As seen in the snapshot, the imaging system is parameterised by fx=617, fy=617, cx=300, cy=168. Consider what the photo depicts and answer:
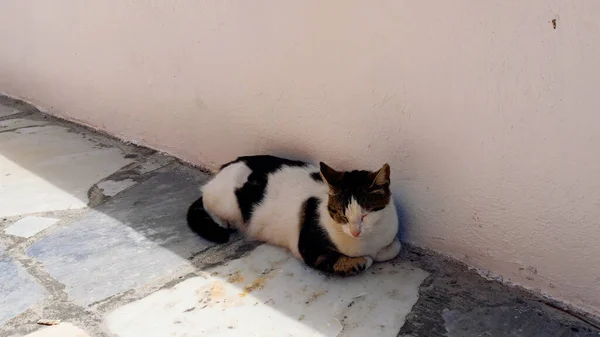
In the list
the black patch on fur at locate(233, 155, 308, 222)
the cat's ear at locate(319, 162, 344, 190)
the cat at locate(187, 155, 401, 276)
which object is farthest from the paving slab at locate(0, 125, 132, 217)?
the cat's ear at locate(319, 162, 344, 190)

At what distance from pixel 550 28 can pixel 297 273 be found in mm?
1177

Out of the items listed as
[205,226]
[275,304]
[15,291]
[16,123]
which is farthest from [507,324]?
[16,123]

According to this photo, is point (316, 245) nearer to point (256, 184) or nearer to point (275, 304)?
point (275, 304)

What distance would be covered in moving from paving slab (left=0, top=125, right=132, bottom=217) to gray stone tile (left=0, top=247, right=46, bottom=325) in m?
0.49

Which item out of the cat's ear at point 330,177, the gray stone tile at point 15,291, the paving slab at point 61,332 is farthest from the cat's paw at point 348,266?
the gray stone tile at point 15,291

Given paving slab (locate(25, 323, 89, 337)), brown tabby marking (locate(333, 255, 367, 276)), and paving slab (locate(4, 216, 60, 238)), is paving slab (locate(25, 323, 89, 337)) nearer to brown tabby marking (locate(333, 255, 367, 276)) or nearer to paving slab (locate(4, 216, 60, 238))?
paving slab (locate(4, 216, 60, 238))

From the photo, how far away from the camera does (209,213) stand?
2.65 metres

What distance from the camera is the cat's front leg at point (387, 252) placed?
230 cm

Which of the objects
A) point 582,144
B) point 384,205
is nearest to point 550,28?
point 582,144

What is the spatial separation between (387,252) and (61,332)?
1153 millimetres

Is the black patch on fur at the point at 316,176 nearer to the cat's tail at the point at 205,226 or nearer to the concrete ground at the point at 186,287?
the concrete ground at the point at 186,287

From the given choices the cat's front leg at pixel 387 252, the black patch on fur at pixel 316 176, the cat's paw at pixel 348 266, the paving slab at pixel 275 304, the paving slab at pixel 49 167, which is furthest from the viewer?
the paving slab at pixel 49 167

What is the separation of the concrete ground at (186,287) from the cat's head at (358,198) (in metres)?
0.22

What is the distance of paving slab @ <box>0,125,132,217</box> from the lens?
2838 mm
